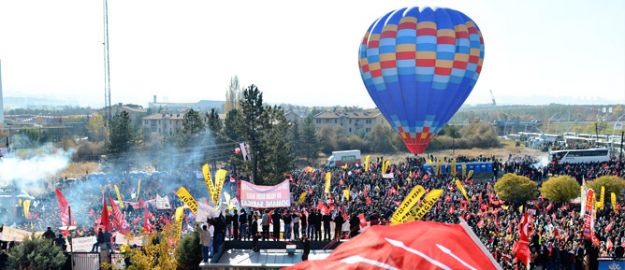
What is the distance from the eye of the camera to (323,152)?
79.4 meters

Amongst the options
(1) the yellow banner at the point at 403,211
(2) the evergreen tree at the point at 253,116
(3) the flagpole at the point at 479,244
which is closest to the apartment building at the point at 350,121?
(2) the evergreen tree at the point at 253,116

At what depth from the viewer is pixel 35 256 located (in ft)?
45.8

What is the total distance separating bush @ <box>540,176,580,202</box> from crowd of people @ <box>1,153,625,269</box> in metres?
0.60

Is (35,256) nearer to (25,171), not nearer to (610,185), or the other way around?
(25,171)

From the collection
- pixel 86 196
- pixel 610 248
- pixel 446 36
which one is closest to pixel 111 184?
pixel 86 196

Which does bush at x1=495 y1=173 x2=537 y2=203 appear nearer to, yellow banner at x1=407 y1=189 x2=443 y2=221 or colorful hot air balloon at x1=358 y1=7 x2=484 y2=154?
colorful hot air balloon at x1=358 y1=7 x2=484 y2=154

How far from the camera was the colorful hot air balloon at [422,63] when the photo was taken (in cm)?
2766

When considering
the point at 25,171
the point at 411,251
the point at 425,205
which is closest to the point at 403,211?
the point at 425,205

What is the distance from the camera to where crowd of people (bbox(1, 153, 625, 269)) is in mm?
15977

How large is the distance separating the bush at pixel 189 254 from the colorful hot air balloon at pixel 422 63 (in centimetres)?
1652

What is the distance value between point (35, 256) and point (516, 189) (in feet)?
83.2

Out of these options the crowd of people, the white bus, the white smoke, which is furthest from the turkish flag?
the white bus

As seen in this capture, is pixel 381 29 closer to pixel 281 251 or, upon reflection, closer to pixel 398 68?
pixel 398 68

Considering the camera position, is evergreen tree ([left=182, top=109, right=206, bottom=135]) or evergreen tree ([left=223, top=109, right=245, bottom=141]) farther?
evergreen tree ([left=182, top=109, right=206, bottom=135])
